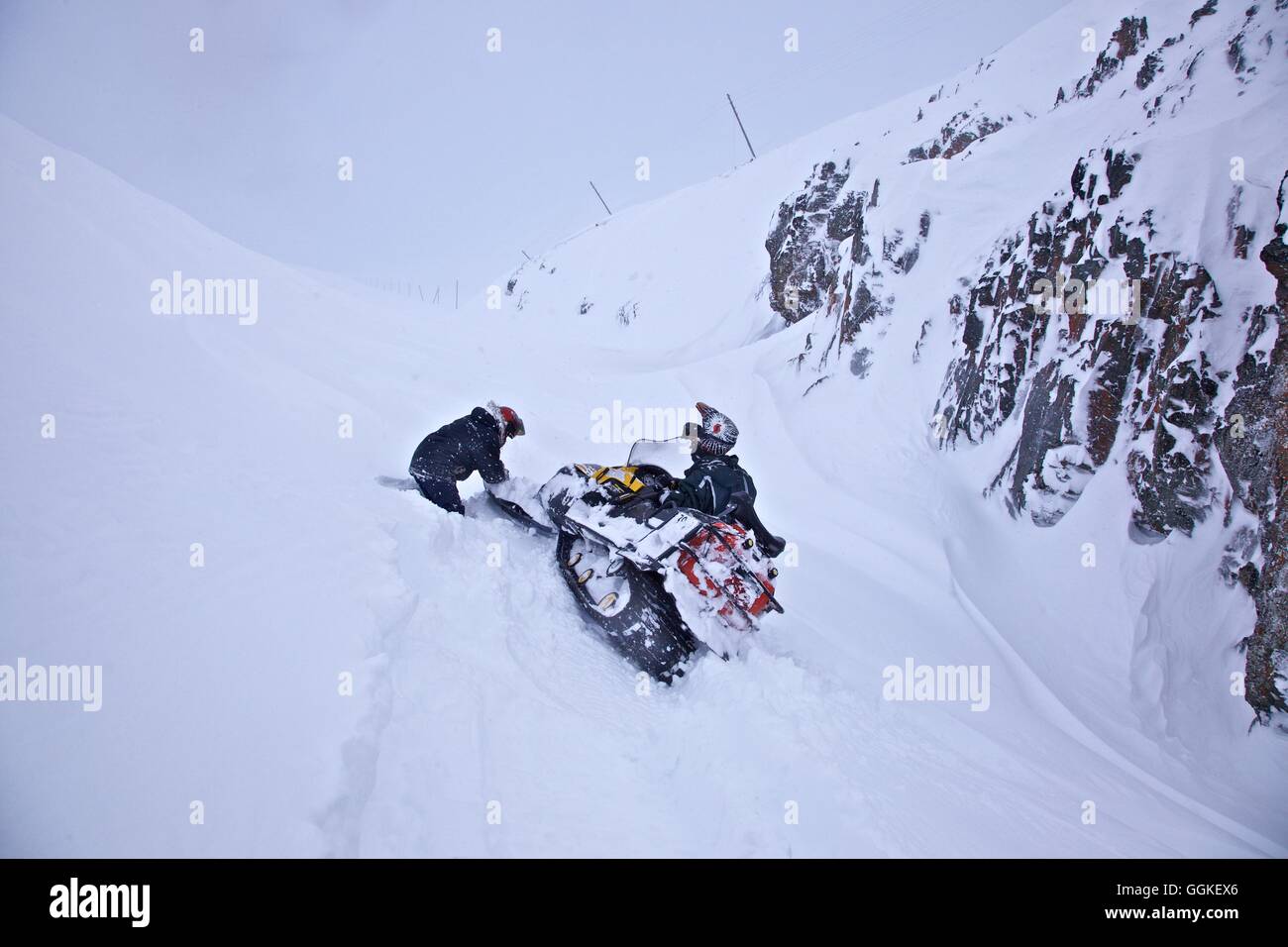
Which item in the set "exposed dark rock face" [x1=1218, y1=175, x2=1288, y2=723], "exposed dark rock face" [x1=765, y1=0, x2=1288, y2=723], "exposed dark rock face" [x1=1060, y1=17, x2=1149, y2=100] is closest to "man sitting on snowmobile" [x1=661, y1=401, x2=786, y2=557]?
"exposed dark rock face" [x1=1218, y1=175, x2=1288, y2=723]

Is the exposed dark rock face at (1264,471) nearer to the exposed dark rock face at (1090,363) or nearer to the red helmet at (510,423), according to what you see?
the exposed dark rock face at (1090,363)

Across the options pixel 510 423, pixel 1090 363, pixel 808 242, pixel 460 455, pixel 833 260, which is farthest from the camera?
pixel 808 242

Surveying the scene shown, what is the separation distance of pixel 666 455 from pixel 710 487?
29.0 inches

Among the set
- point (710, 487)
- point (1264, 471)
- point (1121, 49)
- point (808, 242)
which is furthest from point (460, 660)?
point (808, 242)

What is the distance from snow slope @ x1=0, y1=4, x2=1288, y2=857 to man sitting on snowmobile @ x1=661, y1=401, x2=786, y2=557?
93cm

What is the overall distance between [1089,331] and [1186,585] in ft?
9.95

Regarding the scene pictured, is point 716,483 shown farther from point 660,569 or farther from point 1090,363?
point 1090,363

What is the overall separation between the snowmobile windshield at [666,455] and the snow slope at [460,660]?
1.23 metres

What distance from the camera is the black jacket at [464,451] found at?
5254mm

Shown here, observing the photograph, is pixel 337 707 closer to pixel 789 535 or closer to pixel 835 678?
pixel 835 678

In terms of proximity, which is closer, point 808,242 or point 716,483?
point 716,483

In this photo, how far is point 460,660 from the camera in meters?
3.23

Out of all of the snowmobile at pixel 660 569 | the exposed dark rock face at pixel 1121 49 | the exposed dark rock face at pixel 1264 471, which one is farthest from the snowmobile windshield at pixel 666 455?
the exposed dark rock face at pixel 1121 49

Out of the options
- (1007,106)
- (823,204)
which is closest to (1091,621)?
(823,204)
